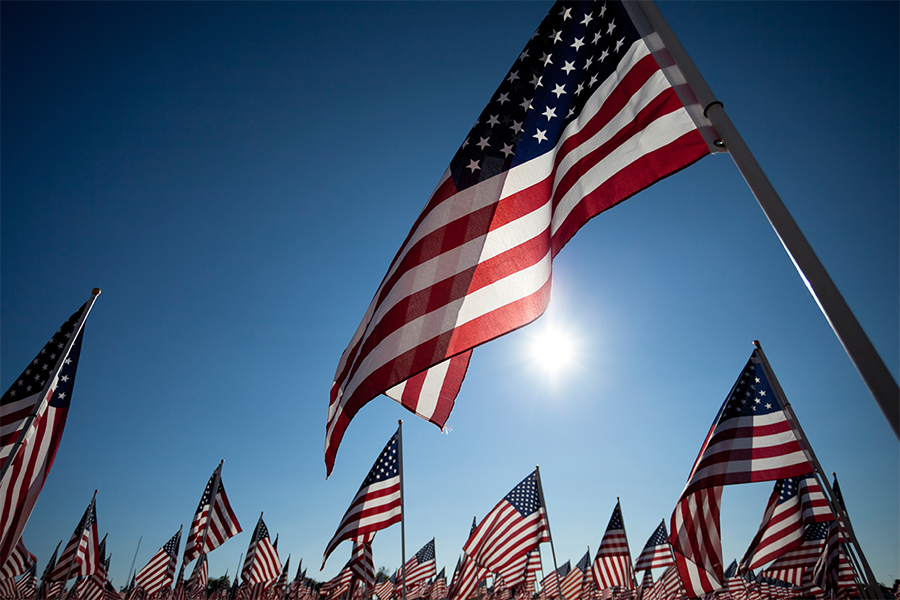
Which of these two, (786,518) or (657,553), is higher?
(786,518)

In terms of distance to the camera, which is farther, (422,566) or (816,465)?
(422,566)

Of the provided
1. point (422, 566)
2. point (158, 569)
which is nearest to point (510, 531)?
point (422, 566)

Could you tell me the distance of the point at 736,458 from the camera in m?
8.03

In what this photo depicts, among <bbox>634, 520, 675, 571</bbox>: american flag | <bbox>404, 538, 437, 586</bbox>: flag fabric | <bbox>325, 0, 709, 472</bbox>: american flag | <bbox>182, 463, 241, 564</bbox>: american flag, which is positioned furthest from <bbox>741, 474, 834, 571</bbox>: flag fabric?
<bbox>404, 538, 437, 586</bbox>: flag fabric

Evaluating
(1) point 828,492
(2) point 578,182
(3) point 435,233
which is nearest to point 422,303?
(3) point 435,233

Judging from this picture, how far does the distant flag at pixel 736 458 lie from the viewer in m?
7.86

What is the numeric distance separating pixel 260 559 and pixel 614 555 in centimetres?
1801

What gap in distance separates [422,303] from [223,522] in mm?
18082

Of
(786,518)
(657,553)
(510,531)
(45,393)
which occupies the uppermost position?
(45,393)

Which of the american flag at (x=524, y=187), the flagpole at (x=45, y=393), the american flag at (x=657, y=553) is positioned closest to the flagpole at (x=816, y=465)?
the american flag at (x=524, y=187)

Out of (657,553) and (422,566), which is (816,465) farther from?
(422,566)

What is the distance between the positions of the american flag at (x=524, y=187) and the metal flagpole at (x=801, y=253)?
55 centimetres

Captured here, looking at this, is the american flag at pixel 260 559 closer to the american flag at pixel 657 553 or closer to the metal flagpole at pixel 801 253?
the american flag at pixel 657 553

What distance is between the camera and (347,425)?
3805mm
